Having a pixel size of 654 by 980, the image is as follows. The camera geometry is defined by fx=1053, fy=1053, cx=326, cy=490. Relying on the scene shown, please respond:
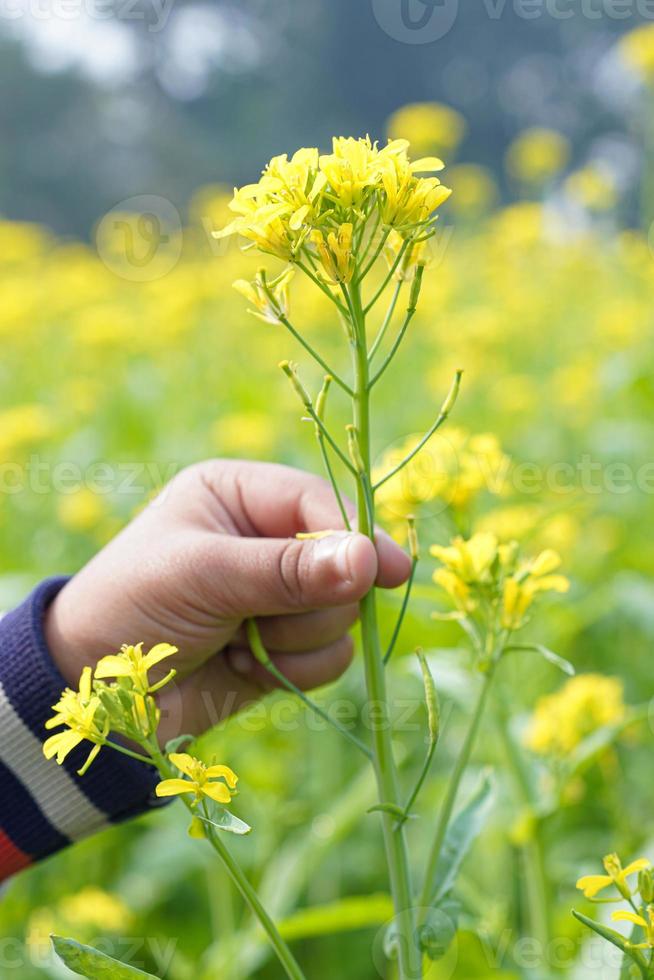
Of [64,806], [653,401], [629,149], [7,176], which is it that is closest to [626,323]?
[653,401]

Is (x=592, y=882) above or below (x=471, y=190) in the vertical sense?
below

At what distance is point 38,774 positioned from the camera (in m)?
1.09

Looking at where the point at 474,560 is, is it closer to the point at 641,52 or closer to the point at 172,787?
the point at 172,787

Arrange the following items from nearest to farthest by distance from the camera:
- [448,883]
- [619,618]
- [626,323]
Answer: [448,883] → [619,618] → [626,323]

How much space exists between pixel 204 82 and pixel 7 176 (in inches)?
165

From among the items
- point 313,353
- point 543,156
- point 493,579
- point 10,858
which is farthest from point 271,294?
point 543,156

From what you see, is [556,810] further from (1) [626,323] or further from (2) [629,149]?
(2) [629,149]

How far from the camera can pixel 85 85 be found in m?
19.8

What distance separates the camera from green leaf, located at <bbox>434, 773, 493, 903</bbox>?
2.89 ft

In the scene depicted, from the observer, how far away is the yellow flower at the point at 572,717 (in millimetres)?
1418

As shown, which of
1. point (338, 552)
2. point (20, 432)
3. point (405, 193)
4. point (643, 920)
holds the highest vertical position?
point (405, 193)

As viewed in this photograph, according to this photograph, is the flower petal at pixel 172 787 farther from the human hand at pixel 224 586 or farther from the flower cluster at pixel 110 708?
the human hand at pixel 224 586

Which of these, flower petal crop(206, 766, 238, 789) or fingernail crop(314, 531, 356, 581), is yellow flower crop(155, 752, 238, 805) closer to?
flower petal crop(206, 766, 238, 789)

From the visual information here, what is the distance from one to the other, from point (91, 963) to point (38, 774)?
1.37 ft
